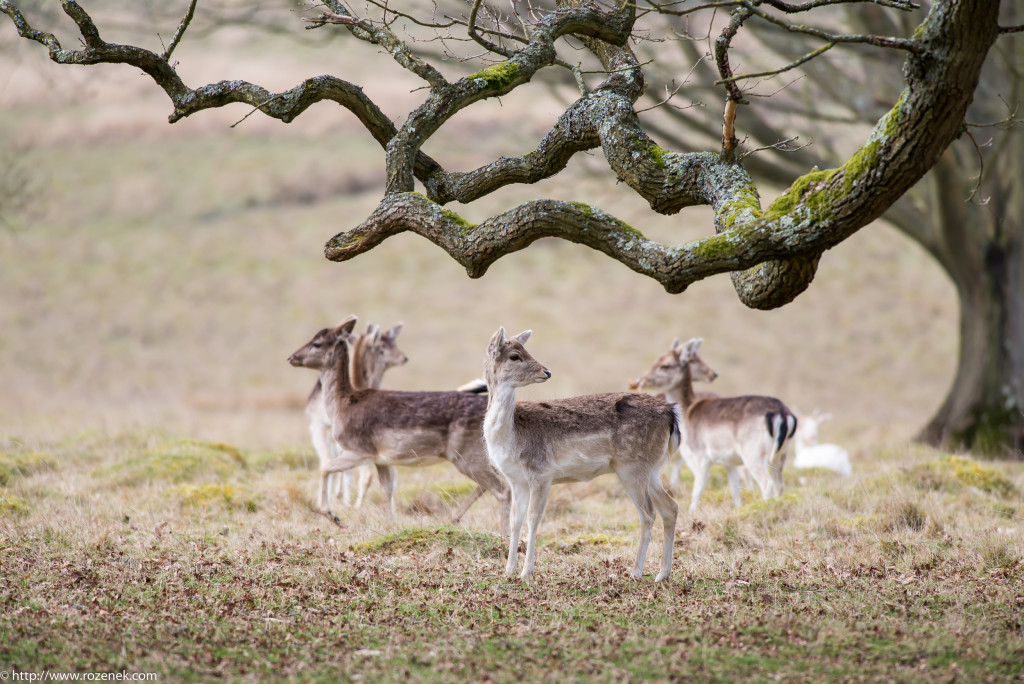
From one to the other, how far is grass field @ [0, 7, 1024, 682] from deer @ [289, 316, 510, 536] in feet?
1.27

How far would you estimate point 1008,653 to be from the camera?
536cm

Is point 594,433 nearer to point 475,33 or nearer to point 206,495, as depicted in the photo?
point 475,33

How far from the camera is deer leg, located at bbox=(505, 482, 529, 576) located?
23.9 ft

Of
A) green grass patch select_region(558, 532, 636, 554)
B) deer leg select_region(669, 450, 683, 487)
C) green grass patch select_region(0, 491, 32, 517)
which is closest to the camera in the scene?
green grass patch select_region(558, 532, 636, 554)

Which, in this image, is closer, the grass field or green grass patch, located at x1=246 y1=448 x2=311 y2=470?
the grass field

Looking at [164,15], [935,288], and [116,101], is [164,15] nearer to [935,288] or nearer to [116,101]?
[935,288]

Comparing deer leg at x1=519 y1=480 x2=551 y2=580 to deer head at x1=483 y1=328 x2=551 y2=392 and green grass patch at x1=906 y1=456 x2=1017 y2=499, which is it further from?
green grass patch at x1=906 y1=456 x2=1017 y2=499

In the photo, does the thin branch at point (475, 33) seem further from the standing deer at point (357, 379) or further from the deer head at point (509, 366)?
the standing deer at point (357, 379)

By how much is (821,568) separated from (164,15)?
38.3 ft

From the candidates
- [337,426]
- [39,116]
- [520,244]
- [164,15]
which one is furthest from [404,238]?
[520,244]

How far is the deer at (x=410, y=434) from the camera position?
945 cm

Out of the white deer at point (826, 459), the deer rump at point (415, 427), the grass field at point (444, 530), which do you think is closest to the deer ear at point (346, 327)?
the deer rump at point (415, 427)

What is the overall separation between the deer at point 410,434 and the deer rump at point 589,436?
1.69m

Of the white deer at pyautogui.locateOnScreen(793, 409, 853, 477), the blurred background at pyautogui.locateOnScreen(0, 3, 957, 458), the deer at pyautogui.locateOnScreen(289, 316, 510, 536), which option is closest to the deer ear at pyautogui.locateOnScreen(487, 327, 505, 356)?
the deer at pyautogui.locateOnScreen(289, 316, 510, 536)
